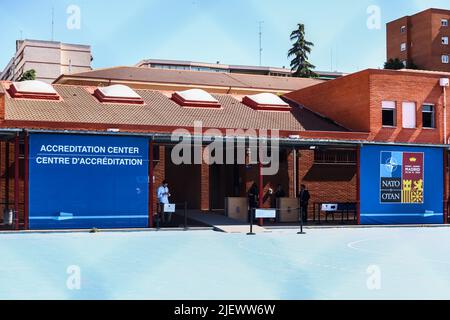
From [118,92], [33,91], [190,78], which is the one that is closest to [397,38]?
[190,78]

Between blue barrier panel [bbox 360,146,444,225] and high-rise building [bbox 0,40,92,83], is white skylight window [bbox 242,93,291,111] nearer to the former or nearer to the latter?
blue barrier panel [bbox 360,146,444,225]

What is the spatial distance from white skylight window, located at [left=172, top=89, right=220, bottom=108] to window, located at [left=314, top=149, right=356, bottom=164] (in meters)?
6.19

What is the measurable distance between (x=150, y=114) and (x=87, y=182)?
8.16 metres

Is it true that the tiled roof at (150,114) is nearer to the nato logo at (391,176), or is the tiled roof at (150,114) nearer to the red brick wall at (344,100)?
the red brick wall at (344,100)

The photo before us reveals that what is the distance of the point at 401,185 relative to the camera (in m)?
27.4

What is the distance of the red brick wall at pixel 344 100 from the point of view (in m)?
31.6

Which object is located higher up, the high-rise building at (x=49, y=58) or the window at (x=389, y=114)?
the high-rise building at (x=49, y=58)

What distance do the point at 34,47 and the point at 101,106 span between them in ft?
276

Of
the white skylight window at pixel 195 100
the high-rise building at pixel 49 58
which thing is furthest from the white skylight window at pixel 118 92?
the high-rise building at pixel 49 58

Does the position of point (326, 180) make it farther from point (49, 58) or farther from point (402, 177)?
point (49, 58)

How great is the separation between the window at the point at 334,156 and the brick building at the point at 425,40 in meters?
59.3

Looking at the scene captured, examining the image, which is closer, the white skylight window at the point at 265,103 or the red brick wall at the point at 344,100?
the red brick wall at the point at 344,100

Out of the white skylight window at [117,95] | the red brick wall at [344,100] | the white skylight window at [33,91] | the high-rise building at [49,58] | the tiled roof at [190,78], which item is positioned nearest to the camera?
→ the white skylight window at [33,91]
